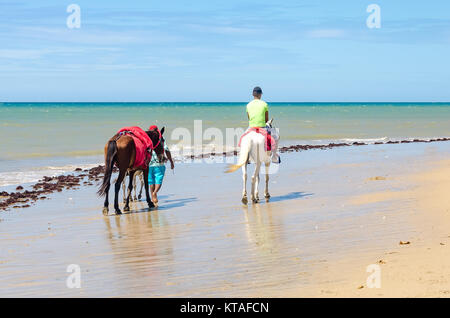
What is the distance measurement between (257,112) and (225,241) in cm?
397

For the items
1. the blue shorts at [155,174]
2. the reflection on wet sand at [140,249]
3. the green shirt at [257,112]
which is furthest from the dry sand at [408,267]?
the blue shorts at [155,174]

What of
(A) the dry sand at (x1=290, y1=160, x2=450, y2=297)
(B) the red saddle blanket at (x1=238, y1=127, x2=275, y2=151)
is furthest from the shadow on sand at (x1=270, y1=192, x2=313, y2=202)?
(A) the dry sand at (x1=290, y1=160, x2=450, y2=297)

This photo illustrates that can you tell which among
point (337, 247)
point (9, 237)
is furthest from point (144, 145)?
point (337, 247)

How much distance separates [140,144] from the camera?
11.4 metres

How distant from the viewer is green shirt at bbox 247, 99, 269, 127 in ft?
37.8

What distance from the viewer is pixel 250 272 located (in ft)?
21.5

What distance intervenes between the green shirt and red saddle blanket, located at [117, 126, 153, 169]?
6.78 feet

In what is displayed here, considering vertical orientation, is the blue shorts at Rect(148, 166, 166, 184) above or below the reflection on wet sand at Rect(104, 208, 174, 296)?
above

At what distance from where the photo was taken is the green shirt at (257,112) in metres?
11.5

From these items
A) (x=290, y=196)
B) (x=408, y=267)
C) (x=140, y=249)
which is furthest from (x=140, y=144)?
(x=408, y=267)

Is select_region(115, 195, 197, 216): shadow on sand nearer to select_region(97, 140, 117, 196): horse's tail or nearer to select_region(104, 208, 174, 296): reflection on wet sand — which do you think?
select_region(104, 208, 174, 296): reflection on wet sand

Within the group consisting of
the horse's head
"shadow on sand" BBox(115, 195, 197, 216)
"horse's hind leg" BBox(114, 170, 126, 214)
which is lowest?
Result: "shadow on sand" BBox(115, 195, 197, 216)

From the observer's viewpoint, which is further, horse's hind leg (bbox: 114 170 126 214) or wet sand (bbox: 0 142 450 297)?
horse's hind leg (bbox: 114 170 126 214)
